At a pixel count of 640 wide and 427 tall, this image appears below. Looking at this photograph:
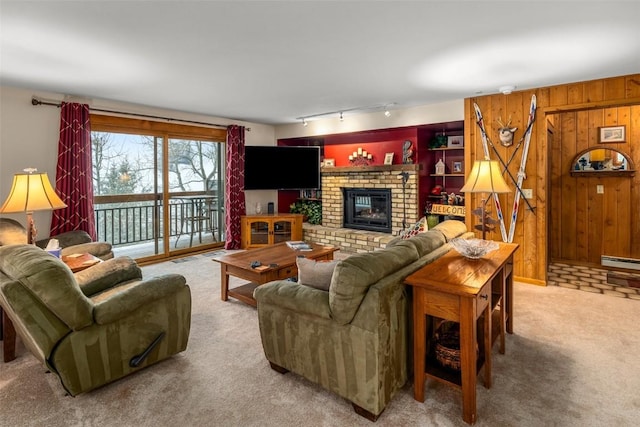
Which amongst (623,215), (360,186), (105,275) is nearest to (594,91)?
(623,215)

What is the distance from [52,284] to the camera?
73.9 inches

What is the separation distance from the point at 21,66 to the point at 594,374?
5.03 meters

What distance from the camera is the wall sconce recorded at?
5.95m

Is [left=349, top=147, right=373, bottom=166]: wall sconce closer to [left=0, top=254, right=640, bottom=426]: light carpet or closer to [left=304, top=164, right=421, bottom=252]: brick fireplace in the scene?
[left=304, top=164, right=421, bottom=252]: brick fireplace

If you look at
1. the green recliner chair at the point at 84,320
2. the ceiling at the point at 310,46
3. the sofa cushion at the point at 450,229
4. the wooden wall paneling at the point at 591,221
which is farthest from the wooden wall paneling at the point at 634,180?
the green recliner chair at the point at 84,320

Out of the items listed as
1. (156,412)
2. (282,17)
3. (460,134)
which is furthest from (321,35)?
(460,134)

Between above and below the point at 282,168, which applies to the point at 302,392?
below

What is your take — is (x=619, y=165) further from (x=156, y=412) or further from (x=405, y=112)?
(x=156, y=412)

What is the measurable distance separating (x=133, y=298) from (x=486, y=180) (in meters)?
2.73

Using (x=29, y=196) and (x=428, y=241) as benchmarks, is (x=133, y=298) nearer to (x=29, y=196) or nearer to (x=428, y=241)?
(x=29, y=196)

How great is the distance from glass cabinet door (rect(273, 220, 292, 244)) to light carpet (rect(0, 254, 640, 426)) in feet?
11.4

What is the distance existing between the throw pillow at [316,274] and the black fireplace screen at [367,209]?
3782 mm

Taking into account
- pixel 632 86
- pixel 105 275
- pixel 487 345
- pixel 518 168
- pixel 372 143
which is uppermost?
pixel 632 86

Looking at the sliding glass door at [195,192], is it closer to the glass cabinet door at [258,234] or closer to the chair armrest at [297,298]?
the glass cabinet door at [258,234]
